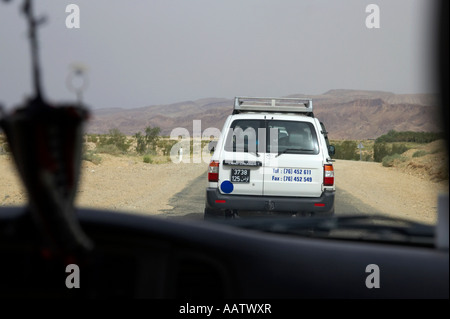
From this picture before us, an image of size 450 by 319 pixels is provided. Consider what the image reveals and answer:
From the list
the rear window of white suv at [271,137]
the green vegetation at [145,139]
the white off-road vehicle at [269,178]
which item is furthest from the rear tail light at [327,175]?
the green vegetation at [145,139]

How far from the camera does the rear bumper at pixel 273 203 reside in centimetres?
900

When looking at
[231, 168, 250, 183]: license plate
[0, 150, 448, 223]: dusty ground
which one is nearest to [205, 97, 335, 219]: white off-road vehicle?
[231, 168, 250, 183]: license plate

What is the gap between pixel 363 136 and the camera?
4988 inches

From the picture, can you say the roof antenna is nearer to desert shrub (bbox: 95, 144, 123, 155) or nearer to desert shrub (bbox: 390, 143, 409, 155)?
desert shrub (bbox: 95, 144, 123, 155)

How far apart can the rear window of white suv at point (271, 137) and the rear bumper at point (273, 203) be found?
0.81m

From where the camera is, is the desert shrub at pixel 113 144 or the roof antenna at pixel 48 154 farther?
the desert shrub at pixel 113 144

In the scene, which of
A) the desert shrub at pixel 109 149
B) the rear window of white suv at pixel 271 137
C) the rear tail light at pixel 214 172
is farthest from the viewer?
the desert shrub at pixel 109 149

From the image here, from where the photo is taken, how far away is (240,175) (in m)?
9.11

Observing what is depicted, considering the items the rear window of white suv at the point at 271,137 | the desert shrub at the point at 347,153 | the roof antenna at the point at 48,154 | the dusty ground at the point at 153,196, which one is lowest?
the desert shrub at the point at 347,153

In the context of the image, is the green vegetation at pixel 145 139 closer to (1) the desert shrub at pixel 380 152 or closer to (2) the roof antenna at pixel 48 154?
(1) the desert shrub at pixel 380 152

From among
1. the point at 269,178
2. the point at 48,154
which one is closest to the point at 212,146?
the point at 269,178
